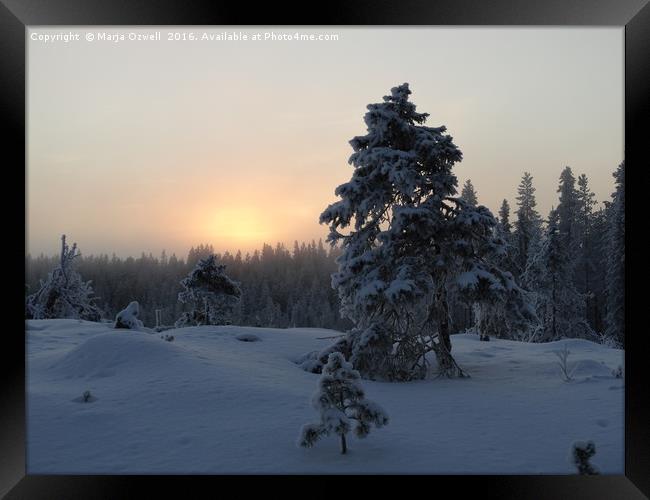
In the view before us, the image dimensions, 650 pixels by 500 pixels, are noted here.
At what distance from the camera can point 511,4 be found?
6574 mm

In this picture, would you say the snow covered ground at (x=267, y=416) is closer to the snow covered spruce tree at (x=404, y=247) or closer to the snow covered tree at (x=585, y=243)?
the snow covered spruce tree at (x=404, y=247)

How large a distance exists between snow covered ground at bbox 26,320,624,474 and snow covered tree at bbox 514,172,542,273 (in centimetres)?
2565

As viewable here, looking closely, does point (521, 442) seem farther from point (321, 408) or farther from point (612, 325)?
point (612, 325)

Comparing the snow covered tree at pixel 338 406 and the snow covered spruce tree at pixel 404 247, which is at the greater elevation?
the snow covered spruce tree at pixel 404 247

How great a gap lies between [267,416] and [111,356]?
496cm

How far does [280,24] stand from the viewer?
6.61 meters

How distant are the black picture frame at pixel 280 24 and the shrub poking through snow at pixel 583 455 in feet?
0.36

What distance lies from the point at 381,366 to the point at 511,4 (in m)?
8.62

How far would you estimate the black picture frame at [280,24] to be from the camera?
6.44 m

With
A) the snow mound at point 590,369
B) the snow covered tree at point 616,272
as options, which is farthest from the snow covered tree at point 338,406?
the snow covered tree at point 616,272

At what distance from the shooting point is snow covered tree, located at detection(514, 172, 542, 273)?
3816 centimetres

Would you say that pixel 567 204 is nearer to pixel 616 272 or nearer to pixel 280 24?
pixel 616 272

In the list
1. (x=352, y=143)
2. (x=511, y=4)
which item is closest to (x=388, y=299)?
(x=352, y=143)

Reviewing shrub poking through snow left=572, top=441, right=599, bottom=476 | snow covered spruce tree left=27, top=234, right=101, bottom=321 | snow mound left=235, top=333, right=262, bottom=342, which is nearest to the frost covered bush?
snow mound left=235, top=333, right=262, bottom=342
